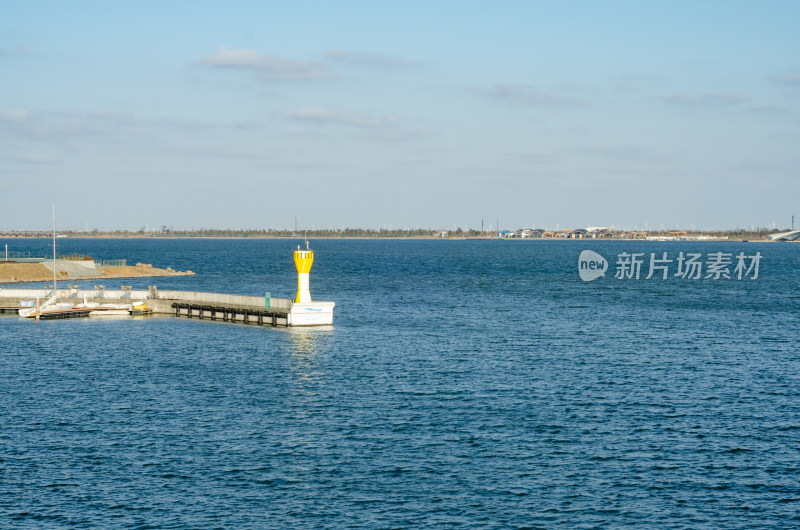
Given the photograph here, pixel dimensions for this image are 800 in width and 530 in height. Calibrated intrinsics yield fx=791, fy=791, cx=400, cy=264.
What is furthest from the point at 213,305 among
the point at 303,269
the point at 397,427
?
the point at 397,427

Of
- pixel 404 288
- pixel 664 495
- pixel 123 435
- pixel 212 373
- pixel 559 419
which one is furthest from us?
pixel 404 288

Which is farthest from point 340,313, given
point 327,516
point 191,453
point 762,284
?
point 762,284

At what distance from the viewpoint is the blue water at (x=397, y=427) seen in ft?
101

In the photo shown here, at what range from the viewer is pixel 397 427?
4134 centimetres

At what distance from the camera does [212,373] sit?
55.6 meters

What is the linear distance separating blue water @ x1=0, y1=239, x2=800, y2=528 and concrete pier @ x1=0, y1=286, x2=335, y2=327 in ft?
8.81

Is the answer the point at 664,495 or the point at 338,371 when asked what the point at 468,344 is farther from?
the point at 664,495

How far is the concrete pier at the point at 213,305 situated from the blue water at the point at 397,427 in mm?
2685

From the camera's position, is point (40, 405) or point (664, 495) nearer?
point (664, 495)

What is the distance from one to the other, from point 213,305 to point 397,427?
50477 mm

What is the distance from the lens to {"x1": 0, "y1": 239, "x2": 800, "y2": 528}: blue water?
3067 cm

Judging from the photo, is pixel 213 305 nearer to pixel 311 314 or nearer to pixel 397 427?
pixel 311 314

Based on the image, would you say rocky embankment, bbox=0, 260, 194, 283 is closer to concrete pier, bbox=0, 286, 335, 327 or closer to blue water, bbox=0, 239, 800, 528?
concrete pier, bbox=0, 286, 335, 327

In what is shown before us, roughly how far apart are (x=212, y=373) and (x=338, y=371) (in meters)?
8.83
